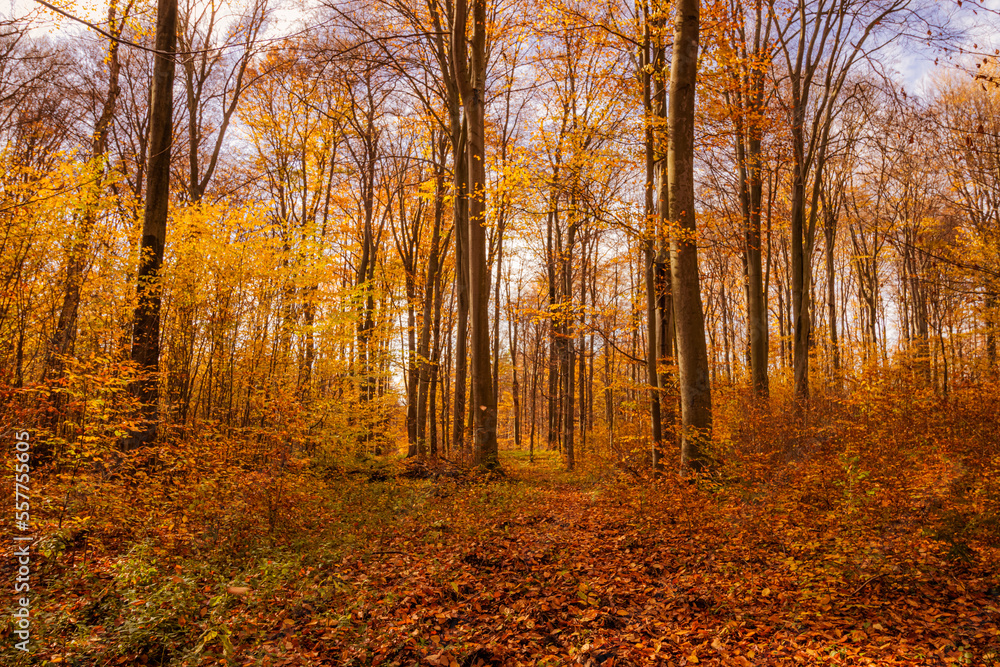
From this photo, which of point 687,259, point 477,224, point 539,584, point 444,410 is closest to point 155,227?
point 477,224

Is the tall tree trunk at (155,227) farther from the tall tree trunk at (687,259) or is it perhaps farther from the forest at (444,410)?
the tall tree trunk at (687,259)

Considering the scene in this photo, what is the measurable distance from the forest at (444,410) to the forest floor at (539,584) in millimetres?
34

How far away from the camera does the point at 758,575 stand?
14.5 feet

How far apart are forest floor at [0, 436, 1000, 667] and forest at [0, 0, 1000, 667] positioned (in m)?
0.03

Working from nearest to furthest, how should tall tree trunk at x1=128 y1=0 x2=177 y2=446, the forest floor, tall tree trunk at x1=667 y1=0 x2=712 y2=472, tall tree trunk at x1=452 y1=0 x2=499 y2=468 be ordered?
the forest floor → tall tree trunk at x1=667 y1=0 x2=712 y2=472 → tall tree trunk at x1=128 y1=0 x2=177 y2=446 → tall tree trunk at x1=452 y1=0 x2=499 y2=468

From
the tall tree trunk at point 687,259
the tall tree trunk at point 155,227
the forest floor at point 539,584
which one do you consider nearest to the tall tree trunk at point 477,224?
the forest floor at point 539,584

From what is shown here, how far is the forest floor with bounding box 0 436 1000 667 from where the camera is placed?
3389 mm

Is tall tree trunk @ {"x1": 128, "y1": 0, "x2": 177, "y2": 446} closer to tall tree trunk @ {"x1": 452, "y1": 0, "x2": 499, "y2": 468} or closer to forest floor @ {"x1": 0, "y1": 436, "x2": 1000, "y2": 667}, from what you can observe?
forest floor @ {"x1": 0, "y1": 436, "x2": 1000, "y2": 667}

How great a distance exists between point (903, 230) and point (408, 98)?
18037mm

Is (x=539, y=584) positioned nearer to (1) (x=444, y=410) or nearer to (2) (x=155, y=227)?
(2) (x=155, y=227)

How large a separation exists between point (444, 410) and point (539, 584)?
13042 mm

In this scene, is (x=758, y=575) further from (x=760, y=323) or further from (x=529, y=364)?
(x=529, y=364)

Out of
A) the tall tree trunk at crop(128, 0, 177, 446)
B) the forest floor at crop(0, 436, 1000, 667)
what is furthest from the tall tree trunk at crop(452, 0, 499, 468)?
the tall tree trunk at crop(128, 0, 177, 446)

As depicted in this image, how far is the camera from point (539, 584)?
15.5 ft
